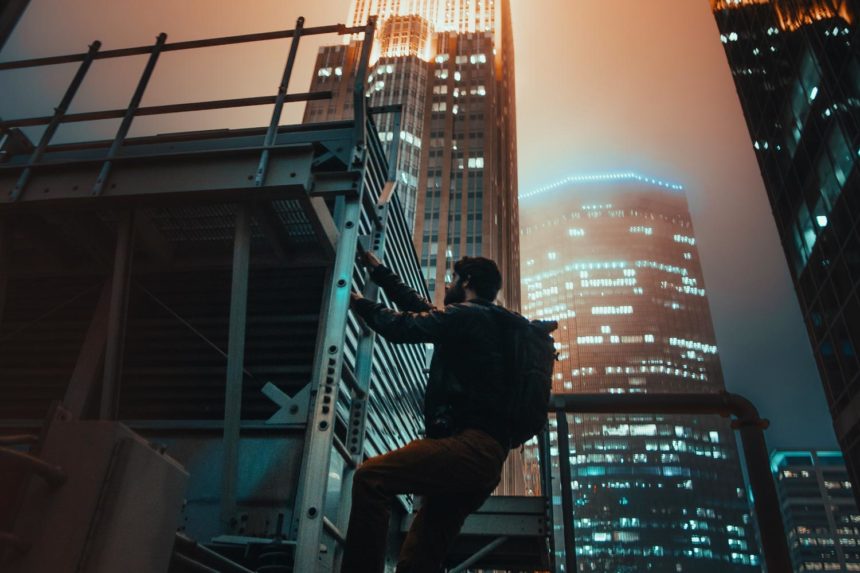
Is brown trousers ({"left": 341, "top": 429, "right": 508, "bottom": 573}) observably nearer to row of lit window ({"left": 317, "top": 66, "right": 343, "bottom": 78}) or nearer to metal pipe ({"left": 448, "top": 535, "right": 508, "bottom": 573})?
metal pipe ({"left": 448, "top": 535, "right": 508, "bottom": 573})

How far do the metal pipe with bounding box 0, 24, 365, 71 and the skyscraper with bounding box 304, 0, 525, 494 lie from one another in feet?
205

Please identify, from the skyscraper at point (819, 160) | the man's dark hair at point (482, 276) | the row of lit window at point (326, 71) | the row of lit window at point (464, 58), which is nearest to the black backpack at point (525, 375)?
the man's dark hair at point (482, 276)

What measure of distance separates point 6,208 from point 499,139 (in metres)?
88.9

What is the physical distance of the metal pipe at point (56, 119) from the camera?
20.1 feet

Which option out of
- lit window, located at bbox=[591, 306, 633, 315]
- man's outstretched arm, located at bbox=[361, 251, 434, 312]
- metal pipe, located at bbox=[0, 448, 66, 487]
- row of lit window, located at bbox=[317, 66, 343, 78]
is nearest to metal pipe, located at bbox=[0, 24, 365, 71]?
man's outstretched arm, located at bbox=[361, 251, 434, 312]

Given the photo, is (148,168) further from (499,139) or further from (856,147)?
(499,139)

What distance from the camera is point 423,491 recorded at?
3.03 meters

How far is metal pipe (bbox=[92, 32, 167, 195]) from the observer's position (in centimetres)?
605

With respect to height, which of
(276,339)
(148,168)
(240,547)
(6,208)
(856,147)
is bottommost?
(240,547)

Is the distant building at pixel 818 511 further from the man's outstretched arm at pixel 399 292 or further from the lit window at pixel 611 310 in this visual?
the man's outstretched arm at pixel 399 292

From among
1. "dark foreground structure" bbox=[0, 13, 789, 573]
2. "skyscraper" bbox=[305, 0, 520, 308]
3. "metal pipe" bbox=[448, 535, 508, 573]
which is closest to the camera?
"dark foreground structure" bbox=[0, 13, 789, 573]

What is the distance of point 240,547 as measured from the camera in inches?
189

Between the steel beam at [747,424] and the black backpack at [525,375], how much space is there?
163 cm

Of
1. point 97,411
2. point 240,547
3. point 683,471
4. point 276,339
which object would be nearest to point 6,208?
point 97,411
